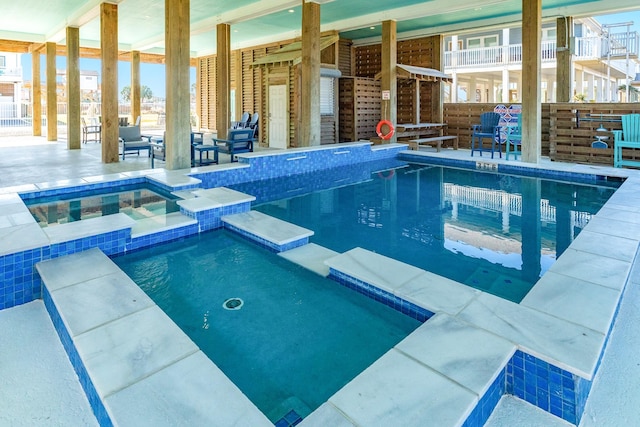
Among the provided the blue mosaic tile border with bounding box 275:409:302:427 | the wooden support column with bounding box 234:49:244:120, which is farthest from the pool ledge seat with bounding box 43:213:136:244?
the wooden support column with bounding box 234:49:244:120

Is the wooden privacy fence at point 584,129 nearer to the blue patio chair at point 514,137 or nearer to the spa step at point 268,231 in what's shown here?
the blue patio chair at point 514,137

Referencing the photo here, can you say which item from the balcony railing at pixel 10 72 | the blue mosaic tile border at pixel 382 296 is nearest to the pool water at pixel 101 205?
the blue mosaic tile border at pixel 382 296

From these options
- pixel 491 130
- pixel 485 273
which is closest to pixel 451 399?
pixel 485 273

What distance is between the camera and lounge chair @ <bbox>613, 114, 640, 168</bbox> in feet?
21.4

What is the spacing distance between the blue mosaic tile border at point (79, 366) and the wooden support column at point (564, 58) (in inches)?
357

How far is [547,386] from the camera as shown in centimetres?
173

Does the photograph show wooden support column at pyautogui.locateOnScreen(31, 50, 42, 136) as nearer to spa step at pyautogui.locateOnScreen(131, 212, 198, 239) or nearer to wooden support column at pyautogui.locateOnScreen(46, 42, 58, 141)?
wooden support column at pyautogui.locateOnScreen(46, 42, 58, 141)

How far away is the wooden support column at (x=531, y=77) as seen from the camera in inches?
261

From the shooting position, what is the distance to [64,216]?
4.08 metres

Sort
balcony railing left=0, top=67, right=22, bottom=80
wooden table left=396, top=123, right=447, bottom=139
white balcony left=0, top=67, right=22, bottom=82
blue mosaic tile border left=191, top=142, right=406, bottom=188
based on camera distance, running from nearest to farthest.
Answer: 1. blue mosaic tile border left=191, top=142, right=406, bottom=188
2. wooden table left=396, top=123, right=447, bottom=139
3. white balcony left=0, top=67, right=22, bottom=82
4. balcony railing left=0, top=67, right=22, bottom=80

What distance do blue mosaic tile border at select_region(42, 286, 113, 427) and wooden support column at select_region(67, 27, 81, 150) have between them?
27.1ft

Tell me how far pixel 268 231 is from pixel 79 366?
6.23 ft

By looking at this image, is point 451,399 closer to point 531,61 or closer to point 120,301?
point 120,301

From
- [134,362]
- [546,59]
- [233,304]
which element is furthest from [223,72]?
[546,59]
